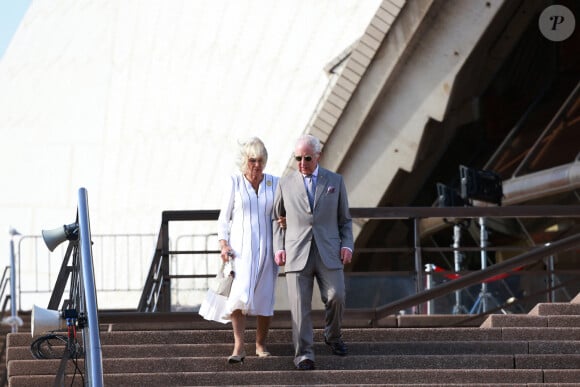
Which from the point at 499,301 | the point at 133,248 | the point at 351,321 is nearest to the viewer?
the point at 351,321

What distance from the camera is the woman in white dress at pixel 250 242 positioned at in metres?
10.6

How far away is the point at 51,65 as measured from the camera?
3475 centimetres

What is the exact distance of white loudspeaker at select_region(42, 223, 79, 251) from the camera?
8797 millimetres

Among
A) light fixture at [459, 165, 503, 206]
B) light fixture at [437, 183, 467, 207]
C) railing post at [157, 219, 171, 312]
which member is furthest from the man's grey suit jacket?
light fixture at [437, 183, 467, 207]

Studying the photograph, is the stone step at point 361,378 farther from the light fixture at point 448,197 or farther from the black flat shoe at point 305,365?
the light fixture at point 448,197

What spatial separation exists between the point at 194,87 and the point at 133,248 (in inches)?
210

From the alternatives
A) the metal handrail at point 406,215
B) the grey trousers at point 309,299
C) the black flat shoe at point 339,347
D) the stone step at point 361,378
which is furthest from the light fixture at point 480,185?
the stone step at point 361,378

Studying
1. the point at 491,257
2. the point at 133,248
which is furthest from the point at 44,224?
the point at 491,257

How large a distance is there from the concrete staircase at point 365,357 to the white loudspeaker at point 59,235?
183 centimetres

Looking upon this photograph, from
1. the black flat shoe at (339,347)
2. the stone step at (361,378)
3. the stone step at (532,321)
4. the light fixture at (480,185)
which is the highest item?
the light fixture at (480,185)

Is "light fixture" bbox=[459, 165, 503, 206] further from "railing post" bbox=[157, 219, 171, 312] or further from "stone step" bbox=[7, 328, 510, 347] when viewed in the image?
"stone step" bbox=[7, 328, 510, 347]

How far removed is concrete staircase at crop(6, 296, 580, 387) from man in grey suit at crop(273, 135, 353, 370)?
0.24 m

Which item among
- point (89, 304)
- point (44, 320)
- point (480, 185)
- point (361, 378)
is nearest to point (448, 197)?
point (480, 185)

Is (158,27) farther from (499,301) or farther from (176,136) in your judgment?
(499,301)
